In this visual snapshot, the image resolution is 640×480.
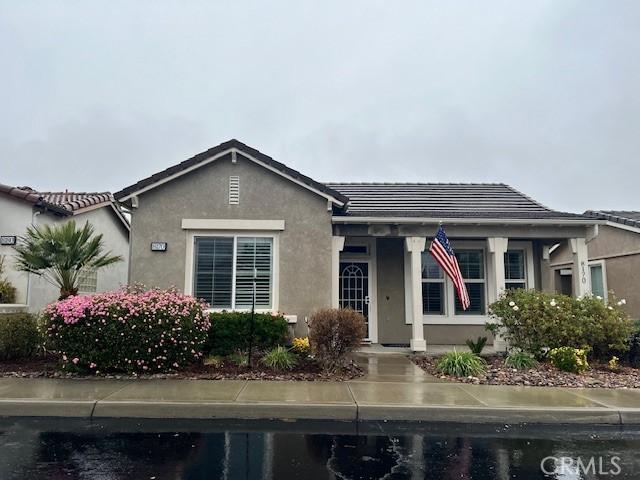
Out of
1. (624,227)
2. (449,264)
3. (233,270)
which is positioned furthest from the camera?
(624,227)

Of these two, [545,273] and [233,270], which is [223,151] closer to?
[233,270]

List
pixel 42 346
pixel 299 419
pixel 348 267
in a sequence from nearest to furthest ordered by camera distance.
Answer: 1. pixel 299 419
2. pixel 42 346
3. pixel 348 267

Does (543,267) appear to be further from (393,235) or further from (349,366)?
(349,366)

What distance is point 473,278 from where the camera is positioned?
12.9 metres

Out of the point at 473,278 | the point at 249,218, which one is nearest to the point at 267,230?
the point at 249,218

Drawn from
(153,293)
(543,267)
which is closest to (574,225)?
(543,267)

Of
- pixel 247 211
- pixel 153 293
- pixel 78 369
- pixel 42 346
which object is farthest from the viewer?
pixel 247 211

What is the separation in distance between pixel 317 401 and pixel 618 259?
1337 centimetres

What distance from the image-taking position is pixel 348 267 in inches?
510

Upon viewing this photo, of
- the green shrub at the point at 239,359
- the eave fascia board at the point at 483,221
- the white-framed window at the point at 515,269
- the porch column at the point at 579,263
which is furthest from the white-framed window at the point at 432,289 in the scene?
the green shrub at the point at 239,359

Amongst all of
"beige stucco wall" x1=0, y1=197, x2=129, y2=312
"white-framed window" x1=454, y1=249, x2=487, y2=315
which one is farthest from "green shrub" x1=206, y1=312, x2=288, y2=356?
"white-framed window" x1=454, y1=249, x2=487, y2=315

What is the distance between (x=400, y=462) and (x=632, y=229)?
13.8 m

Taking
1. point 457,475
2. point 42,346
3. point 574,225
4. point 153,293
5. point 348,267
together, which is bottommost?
point 457,475

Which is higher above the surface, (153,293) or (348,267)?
(348,267)
